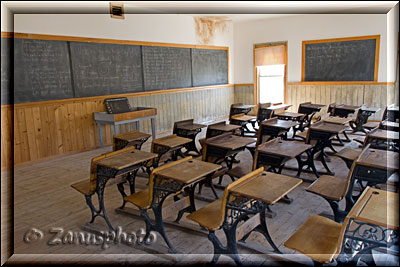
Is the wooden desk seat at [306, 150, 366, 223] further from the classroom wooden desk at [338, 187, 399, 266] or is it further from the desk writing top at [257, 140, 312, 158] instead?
the classroom wooden desk at [338, 187, 399, 266]

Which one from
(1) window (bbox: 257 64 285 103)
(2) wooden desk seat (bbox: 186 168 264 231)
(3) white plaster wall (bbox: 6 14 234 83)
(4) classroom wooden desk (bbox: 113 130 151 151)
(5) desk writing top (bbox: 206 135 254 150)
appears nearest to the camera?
(2) wooden desk seat (bbox: 186 168 264 231)

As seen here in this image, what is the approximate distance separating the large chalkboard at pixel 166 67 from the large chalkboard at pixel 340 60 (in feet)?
11.2

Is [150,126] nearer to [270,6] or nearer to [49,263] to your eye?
[270,6]

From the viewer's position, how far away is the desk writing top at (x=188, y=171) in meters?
2.40

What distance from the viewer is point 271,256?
2.53 metres

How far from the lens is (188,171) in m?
2.56

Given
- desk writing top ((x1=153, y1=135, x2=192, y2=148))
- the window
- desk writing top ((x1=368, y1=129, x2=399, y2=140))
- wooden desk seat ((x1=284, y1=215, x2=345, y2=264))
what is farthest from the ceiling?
wooden desk seat ((x1=284, y1=215, x2=345, y2=264))

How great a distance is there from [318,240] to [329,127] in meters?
2.58

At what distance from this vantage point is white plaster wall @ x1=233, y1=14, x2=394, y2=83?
801cm

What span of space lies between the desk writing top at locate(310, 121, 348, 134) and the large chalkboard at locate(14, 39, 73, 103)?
4.37 metres

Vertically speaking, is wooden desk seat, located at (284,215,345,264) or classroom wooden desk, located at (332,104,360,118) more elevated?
classroom wooden desk, located at (332,104,360,118)

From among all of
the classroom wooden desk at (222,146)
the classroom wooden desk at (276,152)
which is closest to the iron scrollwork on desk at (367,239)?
the classroom wooden desk at (276,152)

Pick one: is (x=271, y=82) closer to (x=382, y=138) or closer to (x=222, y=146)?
(x=382, y=138)

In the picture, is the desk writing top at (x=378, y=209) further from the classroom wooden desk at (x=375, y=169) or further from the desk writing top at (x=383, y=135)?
the desk writing top at (x=383, y=135)
